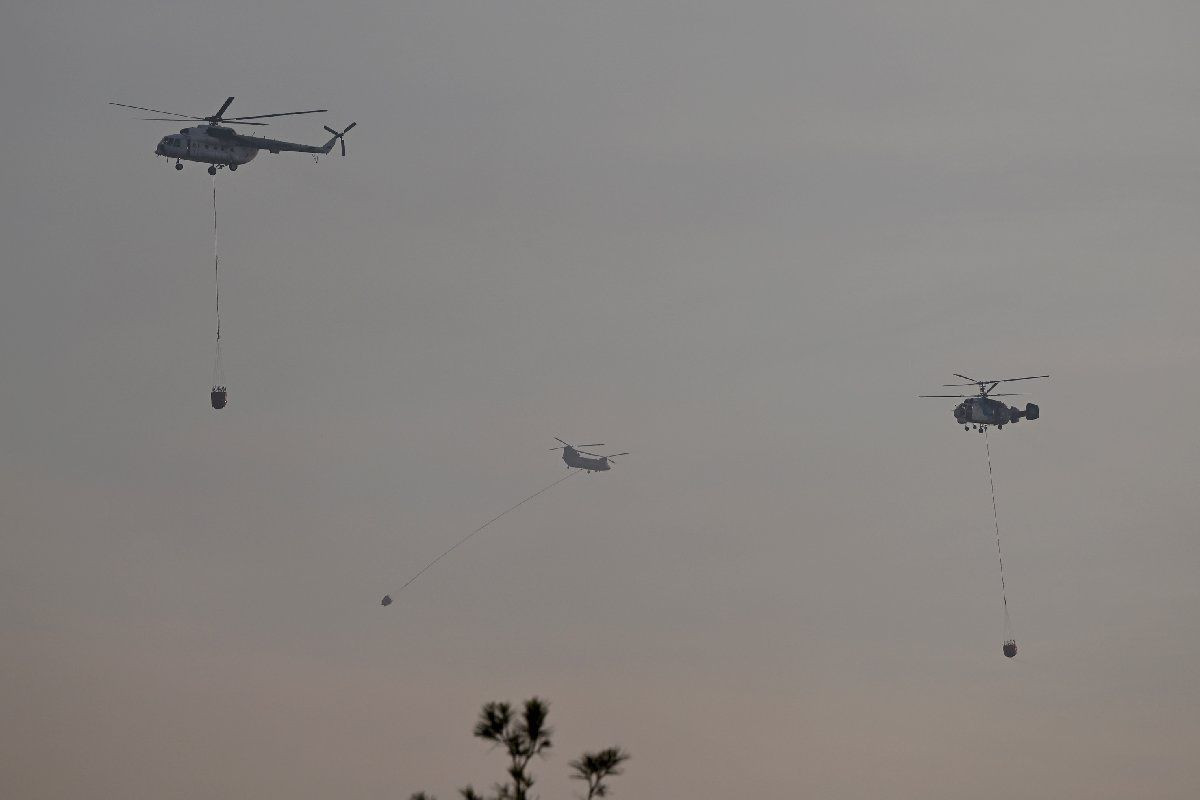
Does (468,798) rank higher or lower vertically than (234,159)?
lower

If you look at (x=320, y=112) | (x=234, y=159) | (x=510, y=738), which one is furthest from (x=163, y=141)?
(x=510, y=738)

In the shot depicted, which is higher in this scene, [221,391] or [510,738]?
[221,391]

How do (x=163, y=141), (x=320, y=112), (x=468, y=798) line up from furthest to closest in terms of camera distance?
A: (x=163, y=141) → (x=320, y=112) → (x=468, y=798)

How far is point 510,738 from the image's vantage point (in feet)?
280

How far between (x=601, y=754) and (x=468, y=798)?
512cm

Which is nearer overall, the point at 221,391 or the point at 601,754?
the point at 601,754

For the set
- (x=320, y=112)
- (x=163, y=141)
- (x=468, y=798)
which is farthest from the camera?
(x=163, y=141)

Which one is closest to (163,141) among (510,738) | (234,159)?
(234,159)

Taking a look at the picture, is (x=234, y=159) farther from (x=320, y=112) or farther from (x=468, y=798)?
(x=468, y=798)

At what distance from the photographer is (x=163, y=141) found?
183625mm

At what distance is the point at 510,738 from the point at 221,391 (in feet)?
321

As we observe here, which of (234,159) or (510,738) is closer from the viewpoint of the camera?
(510,738)

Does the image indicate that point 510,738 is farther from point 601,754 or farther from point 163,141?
point 163,141

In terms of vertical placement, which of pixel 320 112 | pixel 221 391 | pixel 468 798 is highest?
pixel 320 112
